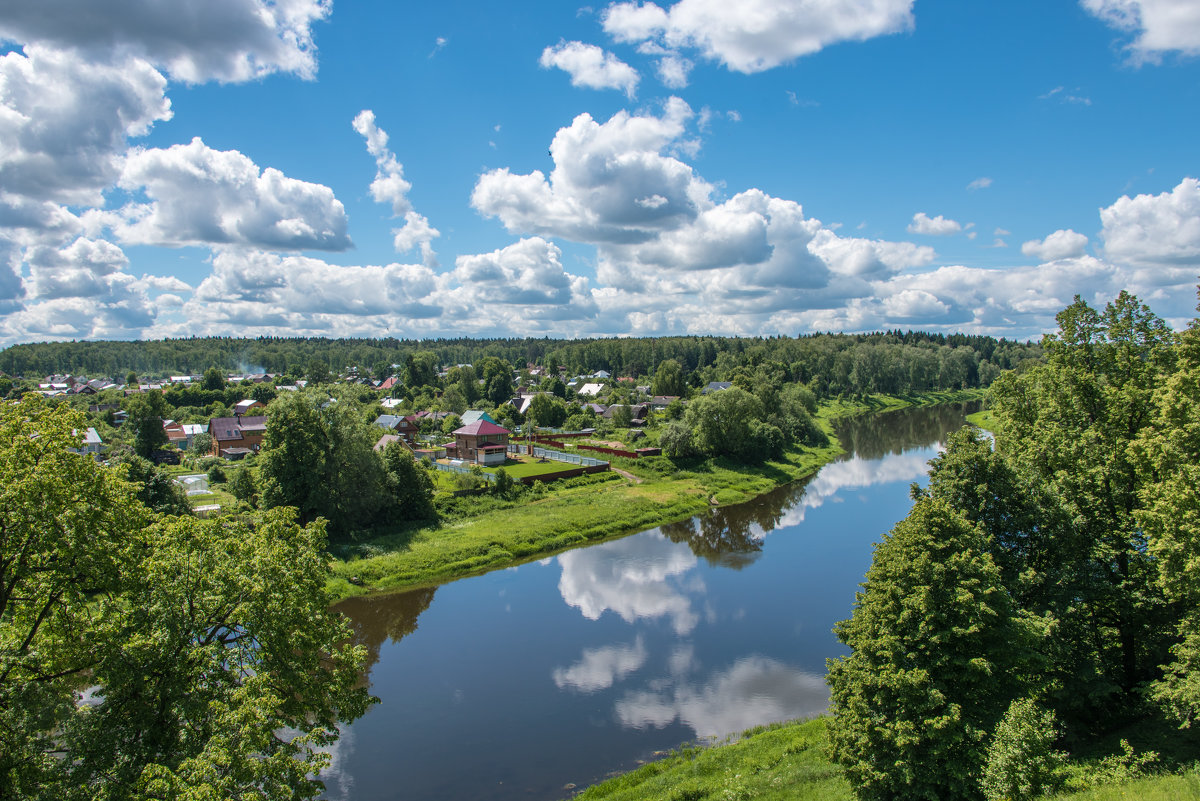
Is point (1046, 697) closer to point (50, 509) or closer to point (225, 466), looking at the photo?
point (50, 509)

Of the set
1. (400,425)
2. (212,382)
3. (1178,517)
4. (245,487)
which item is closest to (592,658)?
(1178,517)

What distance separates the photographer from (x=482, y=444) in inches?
2256

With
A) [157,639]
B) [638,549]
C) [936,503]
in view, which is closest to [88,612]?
[157,639]

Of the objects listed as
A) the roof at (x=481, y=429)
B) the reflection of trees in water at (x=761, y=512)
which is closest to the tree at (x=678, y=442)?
the reflection of trees in water at (x=761, y=512)

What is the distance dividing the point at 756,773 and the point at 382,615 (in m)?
18.2

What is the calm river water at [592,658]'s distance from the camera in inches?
665

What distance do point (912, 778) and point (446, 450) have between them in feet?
173

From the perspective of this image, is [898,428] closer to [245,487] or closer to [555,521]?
[555,521]

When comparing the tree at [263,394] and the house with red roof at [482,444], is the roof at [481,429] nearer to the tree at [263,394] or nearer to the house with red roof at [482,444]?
the house with red roof at [482,444]

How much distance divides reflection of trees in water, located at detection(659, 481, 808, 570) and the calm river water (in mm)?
222

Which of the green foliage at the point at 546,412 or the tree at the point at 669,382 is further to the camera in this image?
the tree at the point at 669,382

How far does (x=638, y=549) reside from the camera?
3566 centimetres

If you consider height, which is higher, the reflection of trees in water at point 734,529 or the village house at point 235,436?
the village house at point 235,436

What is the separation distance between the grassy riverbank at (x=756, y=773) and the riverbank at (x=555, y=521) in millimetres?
17884
